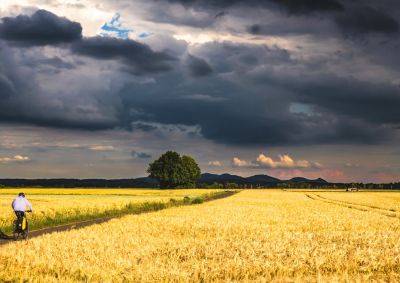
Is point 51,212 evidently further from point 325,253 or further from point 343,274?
point 343,274

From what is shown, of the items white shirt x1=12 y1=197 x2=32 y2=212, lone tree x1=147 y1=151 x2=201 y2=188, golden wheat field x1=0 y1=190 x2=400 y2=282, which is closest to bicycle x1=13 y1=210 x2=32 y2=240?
white shirt x1=12 y1=197 x2=32 y2=212

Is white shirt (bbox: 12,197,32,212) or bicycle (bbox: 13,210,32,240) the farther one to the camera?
white shirt (bbox: 12,197,32,212)

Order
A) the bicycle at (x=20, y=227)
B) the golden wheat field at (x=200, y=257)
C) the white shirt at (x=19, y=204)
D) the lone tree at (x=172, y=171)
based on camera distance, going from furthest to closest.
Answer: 1. the lone tree at (x=172, y=171)
2. the white shirt at (x=19, y=204)
3. the bicycle at (x=20, y=227)
4. the golden wheat field at (x=200, y=257)

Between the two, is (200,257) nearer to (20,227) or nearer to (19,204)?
(20,227)

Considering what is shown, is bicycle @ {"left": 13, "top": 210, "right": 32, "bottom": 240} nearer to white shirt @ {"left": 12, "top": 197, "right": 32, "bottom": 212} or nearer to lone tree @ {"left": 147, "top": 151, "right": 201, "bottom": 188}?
white shirt @ {"left": 12, "top": 197, "right": 32, "bottom": 212}

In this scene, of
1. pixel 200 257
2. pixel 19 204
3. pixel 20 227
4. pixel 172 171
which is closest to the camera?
pixel 200 257

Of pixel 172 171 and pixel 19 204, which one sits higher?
pixel 172 171

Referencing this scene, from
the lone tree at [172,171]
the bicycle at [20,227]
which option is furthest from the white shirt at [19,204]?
the lone tree at [172,171]

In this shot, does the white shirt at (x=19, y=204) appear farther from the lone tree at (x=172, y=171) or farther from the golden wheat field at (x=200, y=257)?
the lone tree at (x=172, y=171)

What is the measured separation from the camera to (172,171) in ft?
550

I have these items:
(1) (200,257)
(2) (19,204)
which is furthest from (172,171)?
(1) (200,257)

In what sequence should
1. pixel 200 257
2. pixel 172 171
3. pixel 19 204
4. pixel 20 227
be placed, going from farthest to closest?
pixel 172 171 → pixel 19 204 → pixel 20 227 → pixel 200 257

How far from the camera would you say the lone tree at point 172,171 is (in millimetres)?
167500

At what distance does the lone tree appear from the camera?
167500mm
